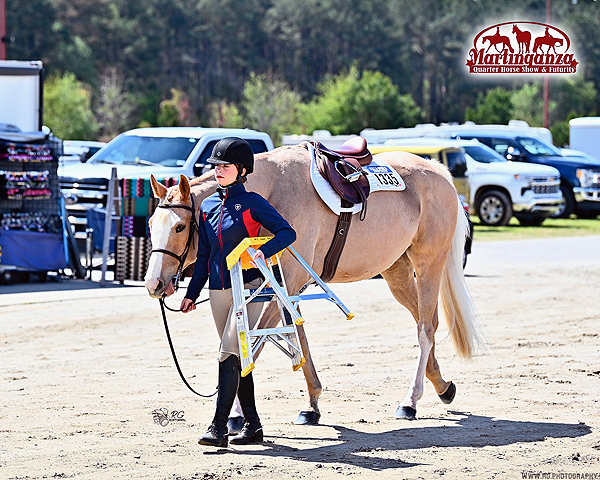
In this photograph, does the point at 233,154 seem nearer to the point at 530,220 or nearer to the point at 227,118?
the point at 530,220

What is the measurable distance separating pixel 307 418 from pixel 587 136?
2692cm

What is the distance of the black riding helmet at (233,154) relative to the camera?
5.18 m

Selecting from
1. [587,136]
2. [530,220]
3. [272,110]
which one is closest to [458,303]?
[530,220]

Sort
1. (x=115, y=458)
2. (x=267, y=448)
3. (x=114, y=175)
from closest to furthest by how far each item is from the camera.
Result: (x=115, y=458), (x=267, y=448), (x=114, y=175)

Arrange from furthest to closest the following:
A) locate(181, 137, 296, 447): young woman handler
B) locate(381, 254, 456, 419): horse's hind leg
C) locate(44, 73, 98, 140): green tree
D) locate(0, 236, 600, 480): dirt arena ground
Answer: locate(44, 73, 98, 140): green tree
locate(381, 254, 456, 419): horse's hind leg
locate(181, 137, 296, 447): young woman handler
locate(0, 236, 600, 480): dirt arena ground

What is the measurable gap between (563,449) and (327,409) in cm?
169

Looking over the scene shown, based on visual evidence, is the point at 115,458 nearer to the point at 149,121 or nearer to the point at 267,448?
the point at 267,448

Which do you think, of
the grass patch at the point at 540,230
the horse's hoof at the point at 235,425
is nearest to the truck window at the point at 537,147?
the grass patch at the point at 540,230

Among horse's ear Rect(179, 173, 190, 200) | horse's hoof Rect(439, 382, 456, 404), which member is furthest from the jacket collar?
horse's hoof Rect(439, 382, 456, 404)

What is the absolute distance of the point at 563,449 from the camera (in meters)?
5.23

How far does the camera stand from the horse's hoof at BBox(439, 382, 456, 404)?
6.52 metres

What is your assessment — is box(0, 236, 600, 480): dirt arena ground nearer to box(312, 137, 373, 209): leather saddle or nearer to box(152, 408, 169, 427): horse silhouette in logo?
box(152, 408, 169, 427): horse silhouette in logo

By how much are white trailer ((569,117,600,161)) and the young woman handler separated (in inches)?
1068

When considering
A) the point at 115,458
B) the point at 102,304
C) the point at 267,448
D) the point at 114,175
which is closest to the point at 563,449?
the point at 267,448
